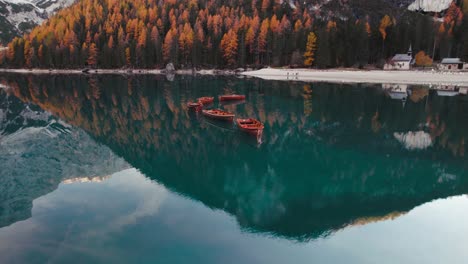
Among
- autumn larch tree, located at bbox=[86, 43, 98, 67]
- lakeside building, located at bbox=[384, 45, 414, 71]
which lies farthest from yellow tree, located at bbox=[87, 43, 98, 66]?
lakeside building, located at bbox=[384, 45, 414, 71]

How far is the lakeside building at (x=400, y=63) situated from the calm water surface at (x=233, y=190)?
8235 centimetres

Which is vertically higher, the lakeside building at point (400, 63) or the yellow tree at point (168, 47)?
the yellow tree at point (168, 47)

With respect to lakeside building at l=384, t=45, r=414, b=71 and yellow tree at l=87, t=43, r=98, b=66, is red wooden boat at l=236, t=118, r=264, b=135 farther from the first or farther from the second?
yellow tree at l=87, t=43, r=98, b=66

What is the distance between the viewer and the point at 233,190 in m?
23.5

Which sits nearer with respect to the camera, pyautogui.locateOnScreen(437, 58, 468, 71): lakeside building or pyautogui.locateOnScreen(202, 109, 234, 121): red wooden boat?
pyautogui.locateOnScreen(202, 109, 234, 121): red wooden boat

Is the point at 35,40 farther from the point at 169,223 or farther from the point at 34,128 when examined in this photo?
the point at 169,223

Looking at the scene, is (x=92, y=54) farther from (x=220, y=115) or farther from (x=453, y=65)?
(x=453, y=65)

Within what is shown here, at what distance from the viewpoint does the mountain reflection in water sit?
20.9 metres

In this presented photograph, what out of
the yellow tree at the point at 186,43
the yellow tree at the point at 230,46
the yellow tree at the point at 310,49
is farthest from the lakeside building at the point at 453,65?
the yellow tree at the point at 186,43

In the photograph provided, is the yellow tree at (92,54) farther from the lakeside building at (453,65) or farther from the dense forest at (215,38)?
the lakeside building at (453,65)

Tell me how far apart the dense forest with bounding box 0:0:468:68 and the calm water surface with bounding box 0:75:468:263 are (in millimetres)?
92636

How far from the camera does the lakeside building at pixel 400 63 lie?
121 metres

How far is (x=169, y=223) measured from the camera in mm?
18484

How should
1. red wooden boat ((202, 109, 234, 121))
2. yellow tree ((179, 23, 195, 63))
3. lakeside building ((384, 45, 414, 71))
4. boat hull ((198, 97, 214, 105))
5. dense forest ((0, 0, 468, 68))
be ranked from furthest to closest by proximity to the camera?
yellow tree ((179, 23, 195, 63))
dense forest ((0, 0, 468, 68))
lakeside building ((384, 45, 414, 71))
boat hull ((198, 97, 214, 105))
red wooden boat ((202, 109, 234, 121))
